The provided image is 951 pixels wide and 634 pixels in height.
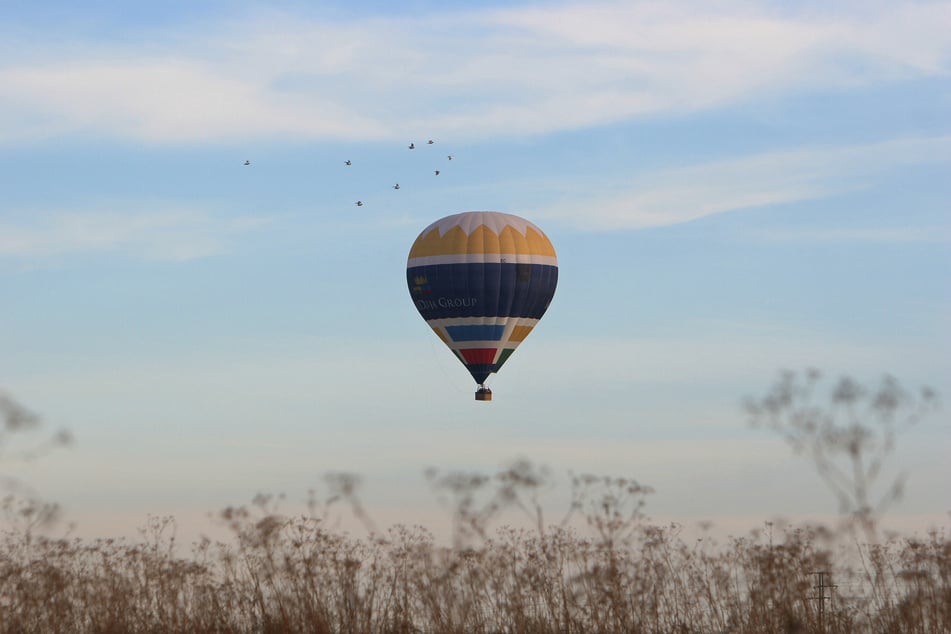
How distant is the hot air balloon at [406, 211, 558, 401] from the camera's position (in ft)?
193

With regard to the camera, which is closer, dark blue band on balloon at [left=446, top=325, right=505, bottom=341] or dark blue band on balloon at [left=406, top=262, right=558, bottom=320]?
dark blue band on balloon at [left=406, top=262, right=558, bottom=320]

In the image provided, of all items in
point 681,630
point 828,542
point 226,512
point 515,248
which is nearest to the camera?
point 828,542

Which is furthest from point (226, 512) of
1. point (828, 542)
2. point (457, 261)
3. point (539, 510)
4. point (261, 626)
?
point (457, 261)

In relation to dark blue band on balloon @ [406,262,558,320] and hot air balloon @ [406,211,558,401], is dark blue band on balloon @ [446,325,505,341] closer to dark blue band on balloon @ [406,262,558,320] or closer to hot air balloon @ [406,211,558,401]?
hot air balloon @ [406,211,558,401]

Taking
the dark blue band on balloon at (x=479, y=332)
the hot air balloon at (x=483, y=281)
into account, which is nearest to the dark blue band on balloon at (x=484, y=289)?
the hot air balloon at (x=483, y=281)

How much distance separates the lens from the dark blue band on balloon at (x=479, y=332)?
5978 centimetres

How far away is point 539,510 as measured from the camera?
2159 cm

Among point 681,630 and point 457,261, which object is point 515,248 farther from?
point 681,630

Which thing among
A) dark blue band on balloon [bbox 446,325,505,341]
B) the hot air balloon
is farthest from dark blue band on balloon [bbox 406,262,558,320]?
dark blue band on balloon [bbox 446,325,505,341]

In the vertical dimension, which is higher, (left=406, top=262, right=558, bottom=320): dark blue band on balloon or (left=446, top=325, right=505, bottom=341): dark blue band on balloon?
(left=406, top=262, right=558, bottom=320): dark blue band on balloon

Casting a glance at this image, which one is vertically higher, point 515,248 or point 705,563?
point 515,248

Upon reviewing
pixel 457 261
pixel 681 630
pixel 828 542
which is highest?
pixel 457 261

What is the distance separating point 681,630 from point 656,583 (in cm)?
96

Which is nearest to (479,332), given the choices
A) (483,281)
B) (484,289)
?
(484,289)
